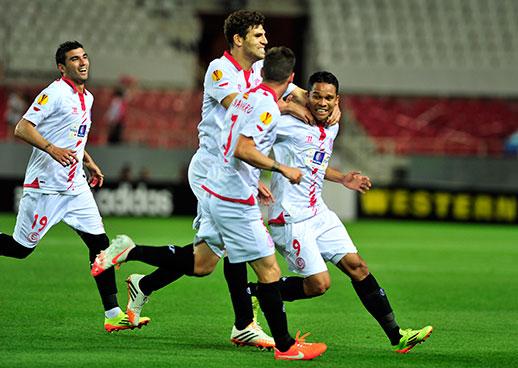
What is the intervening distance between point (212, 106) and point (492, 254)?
963cm

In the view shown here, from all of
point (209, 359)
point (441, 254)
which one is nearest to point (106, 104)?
point (441, 254)

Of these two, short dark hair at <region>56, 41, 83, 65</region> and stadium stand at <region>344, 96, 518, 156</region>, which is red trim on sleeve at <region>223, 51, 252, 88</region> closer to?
short dark hair at <region>56, 41, 83, 65</region>

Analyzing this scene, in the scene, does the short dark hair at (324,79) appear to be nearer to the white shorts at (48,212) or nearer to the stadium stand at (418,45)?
the white shorts at (48,212)

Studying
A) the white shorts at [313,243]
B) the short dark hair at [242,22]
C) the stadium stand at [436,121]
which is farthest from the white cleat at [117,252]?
the stadium stand at [436,121]

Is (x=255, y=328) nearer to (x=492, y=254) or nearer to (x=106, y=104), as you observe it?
(x=492, y=254)

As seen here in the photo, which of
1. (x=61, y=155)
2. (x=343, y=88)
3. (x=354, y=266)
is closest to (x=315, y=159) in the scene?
(x=354, y=266)

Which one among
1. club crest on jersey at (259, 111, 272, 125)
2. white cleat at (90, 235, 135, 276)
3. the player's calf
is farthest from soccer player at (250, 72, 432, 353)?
the player's calf

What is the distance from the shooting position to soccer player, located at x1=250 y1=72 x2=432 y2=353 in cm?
→ 736

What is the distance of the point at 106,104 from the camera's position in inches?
1006

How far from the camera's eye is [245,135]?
6500mm

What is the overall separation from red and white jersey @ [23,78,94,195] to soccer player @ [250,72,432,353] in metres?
1.69

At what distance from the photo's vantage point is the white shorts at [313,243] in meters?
7.39

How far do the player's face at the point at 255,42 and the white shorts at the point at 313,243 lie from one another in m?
1.20

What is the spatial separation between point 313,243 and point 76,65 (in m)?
2.36
